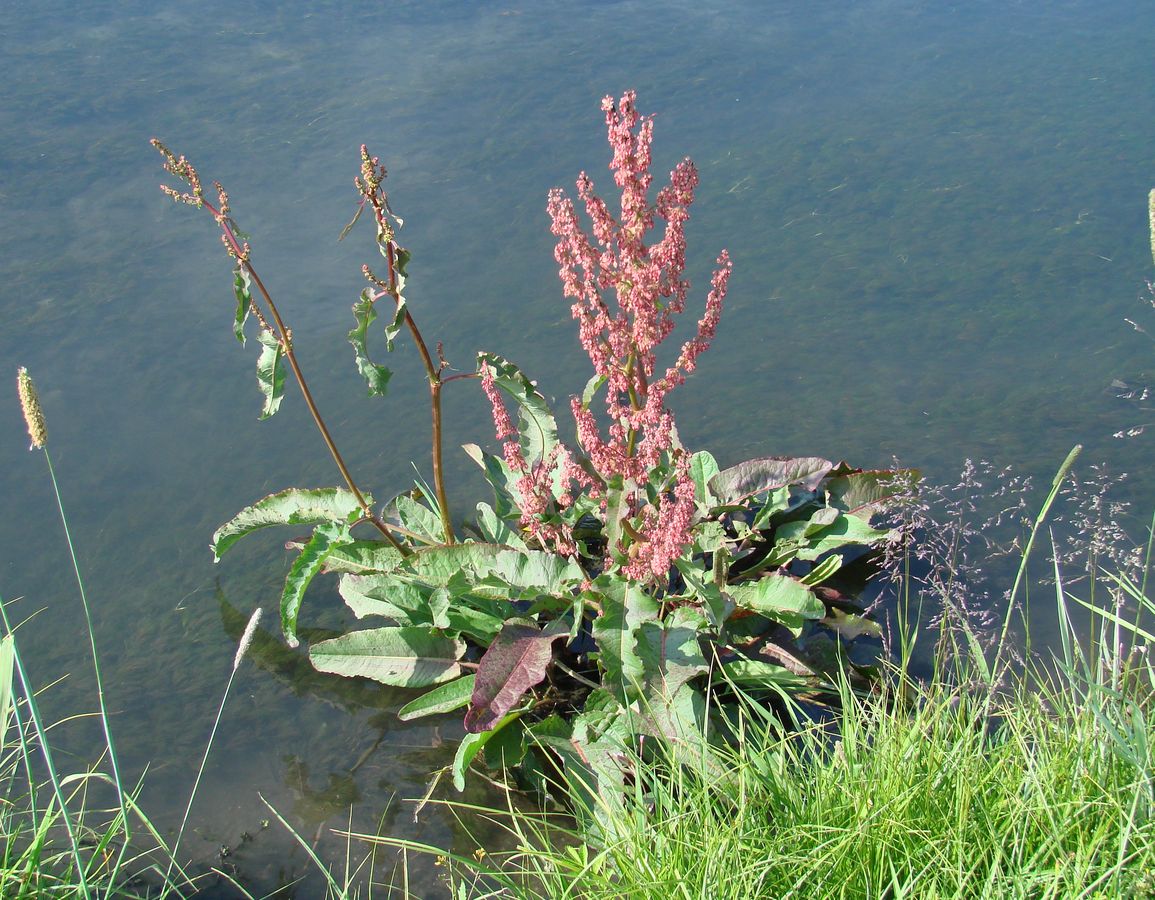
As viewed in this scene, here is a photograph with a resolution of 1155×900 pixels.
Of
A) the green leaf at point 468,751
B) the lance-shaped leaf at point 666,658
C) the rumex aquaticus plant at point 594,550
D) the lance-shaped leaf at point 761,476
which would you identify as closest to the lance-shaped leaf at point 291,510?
→ the rumex aquaticus plant at point 594,550

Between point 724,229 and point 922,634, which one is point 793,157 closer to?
point 724,229

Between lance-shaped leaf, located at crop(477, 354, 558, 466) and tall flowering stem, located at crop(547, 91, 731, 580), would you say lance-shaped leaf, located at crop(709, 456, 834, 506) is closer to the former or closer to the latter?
tall flowering stem, located at crop(547, 91, 731, 580)

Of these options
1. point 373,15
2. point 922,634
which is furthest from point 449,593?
point 373,15

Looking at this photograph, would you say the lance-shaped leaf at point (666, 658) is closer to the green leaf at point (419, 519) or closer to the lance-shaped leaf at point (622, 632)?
the lance-shaped leaf at point (622, 632)

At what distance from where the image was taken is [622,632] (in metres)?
2.56

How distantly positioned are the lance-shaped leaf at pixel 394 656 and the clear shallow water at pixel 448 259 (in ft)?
0.64

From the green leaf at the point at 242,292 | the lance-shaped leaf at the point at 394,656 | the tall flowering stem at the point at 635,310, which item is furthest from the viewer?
the lance-shaped leaf at the point at 394,656

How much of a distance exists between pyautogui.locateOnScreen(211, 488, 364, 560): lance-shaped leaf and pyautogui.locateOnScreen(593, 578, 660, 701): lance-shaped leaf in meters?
0.78

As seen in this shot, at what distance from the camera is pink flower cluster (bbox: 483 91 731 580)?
254cm

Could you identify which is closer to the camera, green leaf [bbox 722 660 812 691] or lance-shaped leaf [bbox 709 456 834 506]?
green leaf [bbox 722 660 812 691]

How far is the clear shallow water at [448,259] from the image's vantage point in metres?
3.18

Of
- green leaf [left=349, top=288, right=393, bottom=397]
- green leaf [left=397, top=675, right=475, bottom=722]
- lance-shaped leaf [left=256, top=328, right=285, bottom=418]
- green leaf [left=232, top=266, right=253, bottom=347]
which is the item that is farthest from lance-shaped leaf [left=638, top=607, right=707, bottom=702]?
green leaf [left=232, top=266, right=253, bottom=347]

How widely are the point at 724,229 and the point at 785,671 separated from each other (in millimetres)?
2565

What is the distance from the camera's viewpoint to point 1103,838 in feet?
5.79
